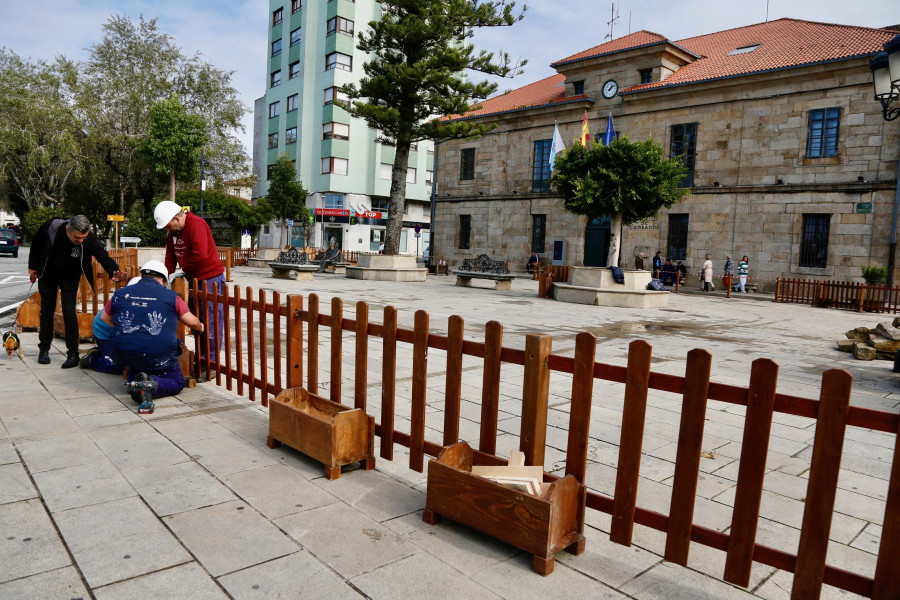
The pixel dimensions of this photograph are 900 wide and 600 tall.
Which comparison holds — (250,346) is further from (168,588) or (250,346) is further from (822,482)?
(822,482)

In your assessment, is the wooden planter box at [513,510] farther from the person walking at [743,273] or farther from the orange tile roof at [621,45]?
the orange tile roof at [621,45]

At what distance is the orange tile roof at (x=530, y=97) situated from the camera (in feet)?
108

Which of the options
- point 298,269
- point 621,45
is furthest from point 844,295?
point 298,269

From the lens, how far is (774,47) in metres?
26.4

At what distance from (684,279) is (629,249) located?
3097 millimetres

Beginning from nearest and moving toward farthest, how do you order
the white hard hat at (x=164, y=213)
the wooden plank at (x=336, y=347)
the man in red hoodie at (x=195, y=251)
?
the wooden plank at (x=336, y=347)
the white hard hat at (x=164, y=213)
the man in red hoodie at (x=195, y=251)

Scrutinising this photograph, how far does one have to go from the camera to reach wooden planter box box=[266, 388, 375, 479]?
143 inches

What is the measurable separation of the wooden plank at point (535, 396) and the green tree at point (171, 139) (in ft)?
93.9

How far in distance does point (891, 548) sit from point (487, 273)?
20.0m

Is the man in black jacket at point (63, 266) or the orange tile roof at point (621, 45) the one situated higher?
the orange tile roof at point (621, 45)

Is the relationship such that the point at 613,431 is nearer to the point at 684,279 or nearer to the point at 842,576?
the point at 842,576

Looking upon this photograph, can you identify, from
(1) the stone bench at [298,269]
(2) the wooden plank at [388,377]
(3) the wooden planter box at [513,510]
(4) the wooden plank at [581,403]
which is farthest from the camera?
(1) the stone bench at [298,269]

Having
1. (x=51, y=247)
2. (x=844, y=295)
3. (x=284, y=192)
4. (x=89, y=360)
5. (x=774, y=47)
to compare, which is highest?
(x=774, y=47)

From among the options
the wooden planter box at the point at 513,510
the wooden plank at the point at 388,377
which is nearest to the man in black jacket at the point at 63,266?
the wooden plank at the point at 388,377
